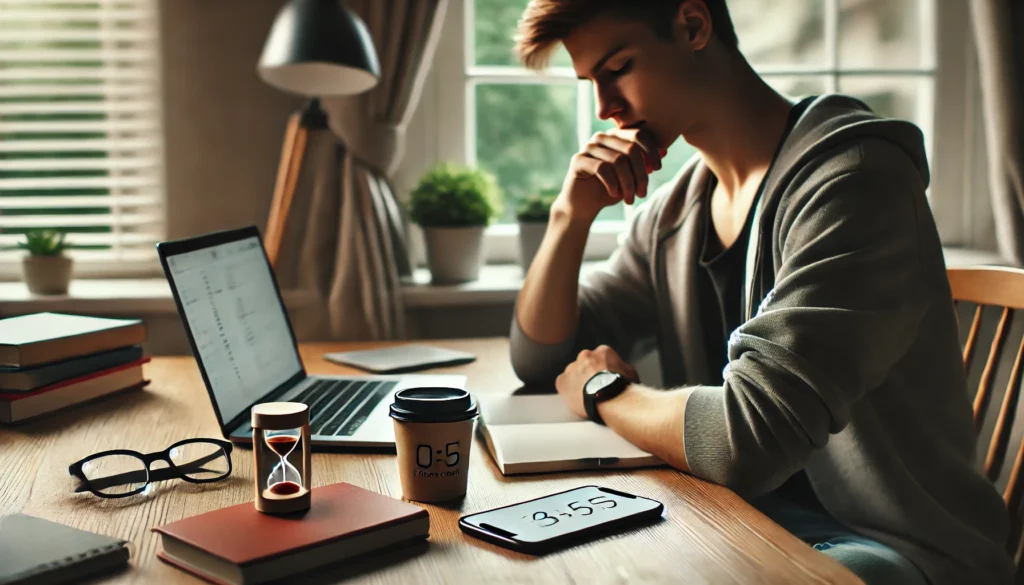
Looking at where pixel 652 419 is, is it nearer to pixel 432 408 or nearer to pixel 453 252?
pixel 432 408

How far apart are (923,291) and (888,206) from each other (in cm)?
12

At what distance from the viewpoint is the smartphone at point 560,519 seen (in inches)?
30.1

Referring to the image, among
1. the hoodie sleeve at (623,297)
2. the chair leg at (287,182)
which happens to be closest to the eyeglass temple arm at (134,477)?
the hoodie sleeve at (623,297)

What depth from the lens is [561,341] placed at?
1.49m

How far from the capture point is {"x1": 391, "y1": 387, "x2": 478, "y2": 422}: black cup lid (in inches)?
34.1

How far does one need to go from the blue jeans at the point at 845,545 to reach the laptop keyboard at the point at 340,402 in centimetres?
54

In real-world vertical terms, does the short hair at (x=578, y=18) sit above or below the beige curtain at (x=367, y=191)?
above

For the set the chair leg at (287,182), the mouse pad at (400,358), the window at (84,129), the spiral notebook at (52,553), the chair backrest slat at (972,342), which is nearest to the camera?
the spiral notebook at (52,553)

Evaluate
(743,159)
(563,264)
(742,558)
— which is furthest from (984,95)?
(742,558)

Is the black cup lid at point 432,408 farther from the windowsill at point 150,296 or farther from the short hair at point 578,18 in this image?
the windowsill at point 150,296

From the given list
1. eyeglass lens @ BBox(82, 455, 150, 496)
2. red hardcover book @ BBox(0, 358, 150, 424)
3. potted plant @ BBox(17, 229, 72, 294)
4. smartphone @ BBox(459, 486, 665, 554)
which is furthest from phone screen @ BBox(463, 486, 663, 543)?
potted plant @ BBox(17, 229, 72, 294)

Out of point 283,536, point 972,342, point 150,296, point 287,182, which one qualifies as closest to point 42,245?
point 150,296

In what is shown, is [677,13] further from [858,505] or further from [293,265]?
[293,265]

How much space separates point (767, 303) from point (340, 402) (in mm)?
593
